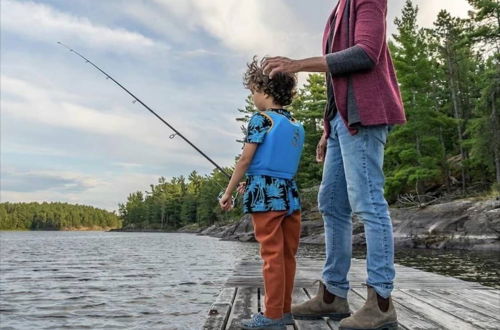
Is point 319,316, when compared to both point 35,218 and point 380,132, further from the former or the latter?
point 35,218

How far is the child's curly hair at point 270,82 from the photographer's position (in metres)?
2.97

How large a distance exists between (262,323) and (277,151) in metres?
1.00

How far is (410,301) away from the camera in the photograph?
376 cm

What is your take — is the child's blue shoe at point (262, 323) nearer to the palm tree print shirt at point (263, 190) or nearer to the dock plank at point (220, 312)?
the dock plank at point (220, 312)

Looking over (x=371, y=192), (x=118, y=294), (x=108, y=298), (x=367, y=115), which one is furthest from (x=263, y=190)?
(x=118, y=294)

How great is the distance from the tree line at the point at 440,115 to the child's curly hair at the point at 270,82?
435 inches

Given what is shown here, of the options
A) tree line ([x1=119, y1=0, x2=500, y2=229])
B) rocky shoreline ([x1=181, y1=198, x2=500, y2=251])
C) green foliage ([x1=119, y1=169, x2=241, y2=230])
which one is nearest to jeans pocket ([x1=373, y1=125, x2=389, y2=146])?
tree line ([x1=119, y1=0, x2=500, y2=229])

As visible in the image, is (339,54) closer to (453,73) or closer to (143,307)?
(143,307)

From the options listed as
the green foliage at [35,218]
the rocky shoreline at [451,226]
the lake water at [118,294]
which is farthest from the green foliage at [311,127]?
the green foliage at [35,218]

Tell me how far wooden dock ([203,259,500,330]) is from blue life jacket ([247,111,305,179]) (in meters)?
0.93

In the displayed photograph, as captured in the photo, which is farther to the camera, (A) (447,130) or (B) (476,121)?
(A) (447,130)

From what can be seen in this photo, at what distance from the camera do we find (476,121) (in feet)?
85.8

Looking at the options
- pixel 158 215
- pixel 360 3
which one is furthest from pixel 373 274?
pixel 158 215

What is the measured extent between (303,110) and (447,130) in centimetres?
1342
